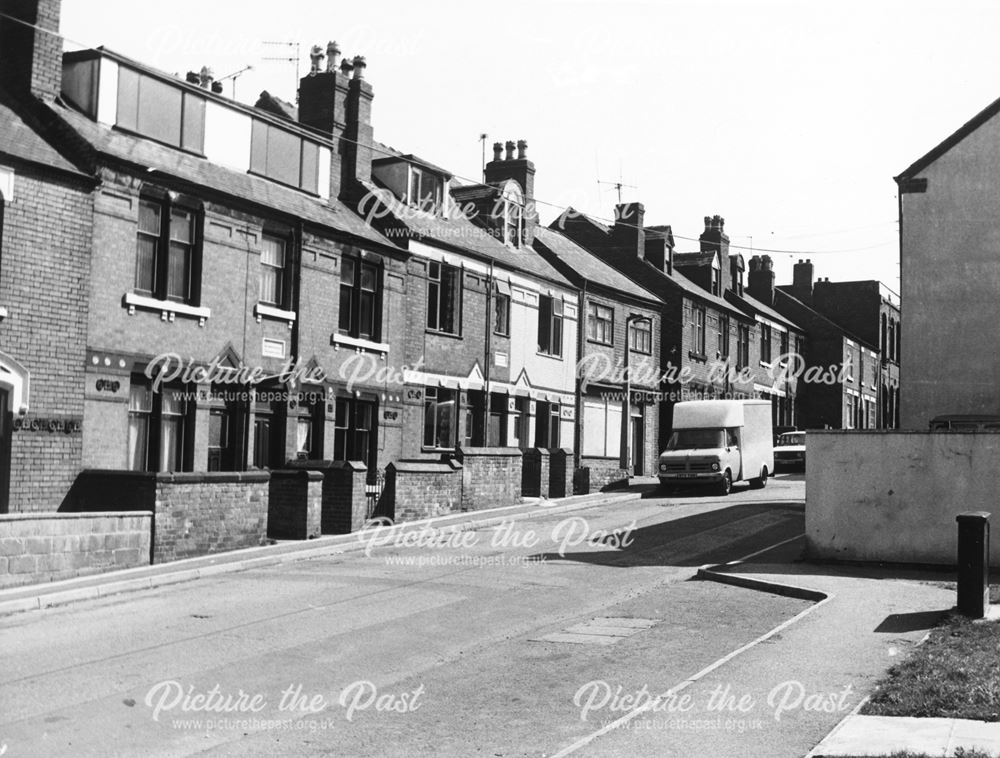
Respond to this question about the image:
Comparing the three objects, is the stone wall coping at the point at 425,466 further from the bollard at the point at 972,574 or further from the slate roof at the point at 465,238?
the bollard at the point at 972,574

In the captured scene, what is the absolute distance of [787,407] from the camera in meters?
59.7

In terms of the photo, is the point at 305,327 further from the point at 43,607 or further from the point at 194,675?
the point at 194,675

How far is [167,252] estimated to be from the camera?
20672mm

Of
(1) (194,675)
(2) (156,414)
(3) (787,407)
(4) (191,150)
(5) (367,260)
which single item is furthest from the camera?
(3) (787,407)

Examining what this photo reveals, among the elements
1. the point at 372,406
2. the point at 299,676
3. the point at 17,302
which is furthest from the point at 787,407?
the point at 299,676

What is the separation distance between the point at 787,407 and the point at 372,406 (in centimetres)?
3844

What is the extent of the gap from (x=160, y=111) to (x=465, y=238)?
1134 cm

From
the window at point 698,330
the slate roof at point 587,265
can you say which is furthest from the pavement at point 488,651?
the window at point 698,330

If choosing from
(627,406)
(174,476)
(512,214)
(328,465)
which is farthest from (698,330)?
(174,476)

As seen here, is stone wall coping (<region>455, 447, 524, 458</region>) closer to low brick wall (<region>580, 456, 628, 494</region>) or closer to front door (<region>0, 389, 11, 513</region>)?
low brick wall (<region>580, 456, 628, 494</region>)

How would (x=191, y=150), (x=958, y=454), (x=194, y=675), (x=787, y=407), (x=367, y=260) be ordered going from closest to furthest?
(x=194, y=675) < (x=958, y=454) < (x=191, y=150) < (x=367, y=260) < (x=787, y=407)

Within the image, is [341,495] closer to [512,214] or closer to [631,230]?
[512,214]

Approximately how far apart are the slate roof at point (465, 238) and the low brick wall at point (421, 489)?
20.8 feet

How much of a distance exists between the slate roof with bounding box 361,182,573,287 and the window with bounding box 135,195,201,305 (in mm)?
7665
